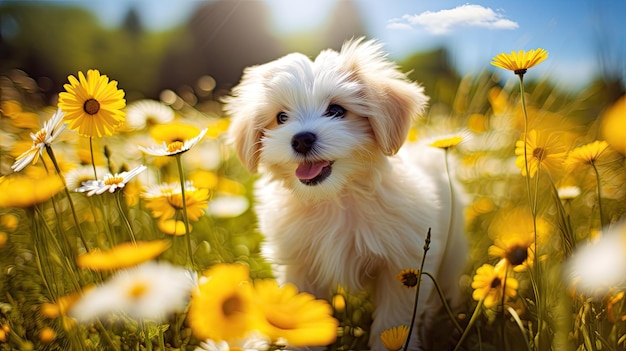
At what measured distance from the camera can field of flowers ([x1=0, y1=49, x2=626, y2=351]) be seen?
0.94 meters

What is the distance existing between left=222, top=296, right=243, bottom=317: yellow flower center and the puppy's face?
3.07ft

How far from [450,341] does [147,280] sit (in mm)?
1043

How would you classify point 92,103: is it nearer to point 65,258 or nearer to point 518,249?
point 65,258

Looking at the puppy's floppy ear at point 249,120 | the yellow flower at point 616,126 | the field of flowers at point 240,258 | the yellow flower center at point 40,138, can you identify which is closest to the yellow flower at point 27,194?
the field of flowers at point 240,258

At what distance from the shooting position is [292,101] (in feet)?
6.17

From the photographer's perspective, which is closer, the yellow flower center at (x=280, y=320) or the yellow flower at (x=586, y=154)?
the yellow flower center at (x=280, y=320)

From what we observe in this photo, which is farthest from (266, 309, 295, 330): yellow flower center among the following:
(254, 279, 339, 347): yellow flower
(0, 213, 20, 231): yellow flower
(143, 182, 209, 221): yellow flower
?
(0, 213, 20, 231): yellow flower

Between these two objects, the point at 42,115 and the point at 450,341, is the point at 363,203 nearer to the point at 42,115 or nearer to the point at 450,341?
the point at 450,341

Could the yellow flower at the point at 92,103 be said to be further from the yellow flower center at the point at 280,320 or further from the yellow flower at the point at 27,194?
the yellow flower center at the point at 280,320

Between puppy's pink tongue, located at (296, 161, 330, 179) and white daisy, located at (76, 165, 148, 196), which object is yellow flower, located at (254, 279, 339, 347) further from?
puppy's pink tongue, located at (296, 161, 330, 179)

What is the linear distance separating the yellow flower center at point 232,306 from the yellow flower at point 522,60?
0.78 metres

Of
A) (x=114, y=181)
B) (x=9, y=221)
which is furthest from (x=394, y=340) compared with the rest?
(x=9, y=221)

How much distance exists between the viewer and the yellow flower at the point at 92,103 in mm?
1270

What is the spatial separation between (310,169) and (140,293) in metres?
0.97
